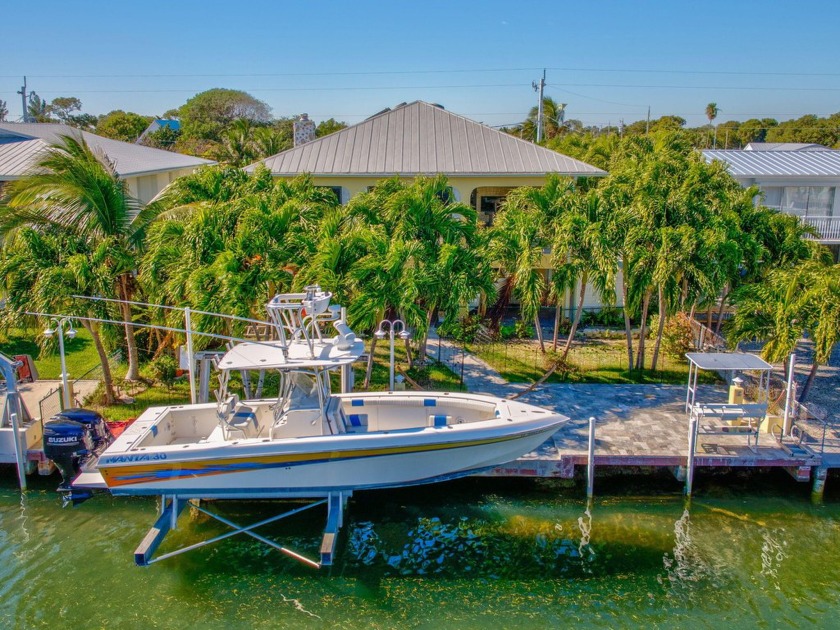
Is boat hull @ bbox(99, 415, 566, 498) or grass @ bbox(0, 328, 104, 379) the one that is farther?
grass @ bbox(0, 328, 104, 379)

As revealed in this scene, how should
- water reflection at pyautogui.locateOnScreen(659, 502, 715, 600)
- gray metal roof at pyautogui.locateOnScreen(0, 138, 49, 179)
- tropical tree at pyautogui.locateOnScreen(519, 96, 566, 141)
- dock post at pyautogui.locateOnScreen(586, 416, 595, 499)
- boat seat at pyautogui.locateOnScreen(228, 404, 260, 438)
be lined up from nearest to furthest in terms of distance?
water reflection at pyautogui.locateOnScreen(659, 502, 715, 600) < boat seat at pyautogui.locateOnScreen(228, 404, 260, 438) < dock post at pyautogui.locateOnScreen(586, 416, 595, 499) < gray metal roof at pyautogui.locateOnScreen(0, 138, 49, 179) < tropical tree at pyautogui.locateOnScreen(519, 96, 566, 141)

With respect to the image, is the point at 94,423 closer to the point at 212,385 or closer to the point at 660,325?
the point at 212,385

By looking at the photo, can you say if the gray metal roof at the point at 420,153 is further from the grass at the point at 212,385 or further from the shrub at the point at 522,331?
the grass at the point at 212,385

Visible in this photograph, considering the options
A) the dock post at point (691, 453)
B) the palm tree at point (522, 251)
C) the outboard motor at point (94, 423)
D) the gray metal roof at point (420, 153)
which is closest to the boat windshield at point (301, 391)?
the outboard motor at point (94, 423)

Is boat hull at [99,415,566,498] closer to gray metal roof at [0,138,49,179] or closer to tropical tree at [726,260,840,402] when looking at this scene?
tropical tree at [726,260,840,402]

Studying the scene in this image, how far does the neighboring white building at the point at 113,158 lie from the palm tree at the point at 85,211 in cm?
457

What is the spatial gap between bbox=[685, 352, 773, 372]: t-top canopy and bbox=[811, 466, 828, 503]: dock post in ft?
7.25

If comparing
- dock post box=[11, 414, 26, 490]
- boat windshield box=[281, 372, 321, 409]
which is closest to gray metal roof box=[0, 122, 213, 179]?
dock post box=[11, 414, 26, 490]

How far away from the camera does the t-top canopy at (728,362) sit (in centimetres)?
1505

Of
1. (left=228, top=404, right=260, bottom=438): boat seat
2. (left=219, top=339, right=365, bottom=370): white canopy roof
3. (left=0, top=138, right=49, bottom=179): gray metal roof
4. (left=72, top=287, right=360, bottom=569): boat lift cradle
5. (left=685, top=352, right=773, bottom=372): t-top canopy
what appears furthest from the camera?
(left=0, top=138, right=49, bottom=179): gray metal roof

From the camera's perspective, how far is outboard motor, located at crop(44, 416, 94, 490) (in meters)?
13.8

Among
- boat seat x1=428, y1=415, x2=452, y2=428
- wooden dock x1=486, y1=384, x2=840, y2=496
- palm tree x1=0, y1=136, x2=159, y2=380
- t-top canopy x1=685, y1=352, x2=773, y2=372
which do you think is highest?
palm tree x1=0, y1=136, x2=159, y2=380

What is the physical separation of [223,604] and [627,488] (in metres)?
8.28

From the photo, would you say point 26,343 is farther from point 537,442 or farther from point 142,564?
point 537,442
